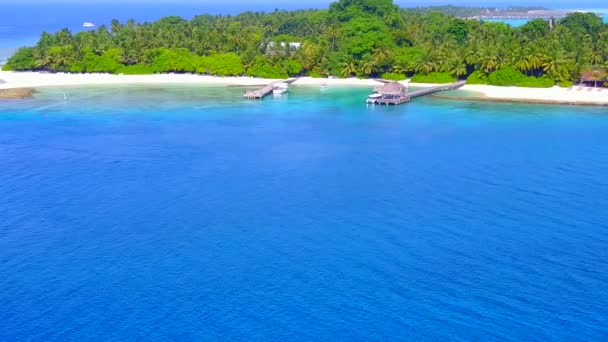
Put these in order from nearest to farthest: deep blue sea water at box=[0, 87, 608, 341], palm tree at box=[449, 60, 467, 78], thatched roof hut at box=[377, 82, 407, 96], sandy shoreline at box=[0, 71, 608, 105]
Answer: deep blue sea water at box=[0, 87, 608, 341], thatched roof hut at box=[377, 82, 407, 96], sandy shoreline at box=[0, 71, 608, 105], palm tree at box=[449, 60, 467, 78]

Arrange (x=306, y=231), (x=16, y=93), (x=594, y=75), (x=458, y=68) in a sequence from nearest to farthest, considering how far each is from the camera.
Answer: (x=306, y=231) → (x=594, y=75) → (x=16, y=93) → (x=458, y=68)

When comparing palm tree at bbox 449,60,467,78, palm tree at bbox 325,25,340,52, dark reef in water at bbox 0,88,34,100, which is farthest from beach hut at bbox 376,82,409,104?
dark reef in water at bbox 0,88,34,100

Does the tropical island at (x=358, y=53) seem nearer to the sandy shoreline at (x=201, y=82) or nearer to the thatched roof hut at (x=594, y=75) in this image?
the thatched roof hut at (x=594, y=75)

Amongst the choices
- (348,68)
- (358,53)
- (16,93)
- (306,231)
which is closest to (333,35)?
(358,53)

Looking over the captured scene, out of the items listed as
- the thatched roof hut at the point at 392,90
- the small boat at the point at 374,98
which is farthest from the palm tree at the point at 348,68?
the small boat at the point at 374,98

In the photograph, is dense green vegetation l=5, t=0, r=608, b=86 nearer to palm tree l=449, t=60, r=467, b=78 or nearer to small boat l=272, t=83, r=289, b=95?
palm tree l=449, t=60, r=467, b=78

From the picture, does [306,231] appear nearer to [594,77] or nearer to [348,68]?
[594,77]

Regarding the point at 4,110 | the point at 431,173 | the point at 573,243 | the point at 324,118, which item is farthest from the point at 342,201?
the point at 4,110
